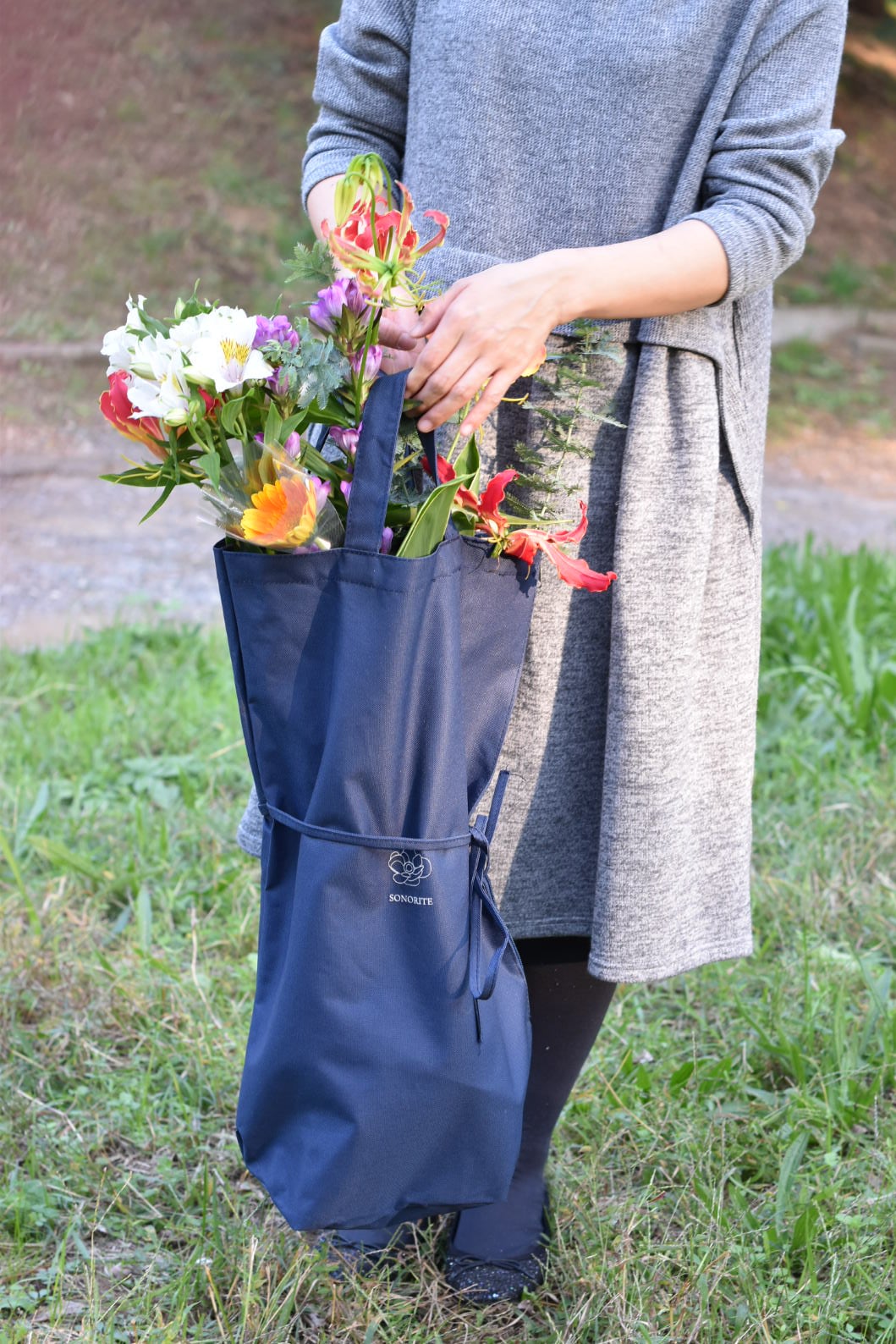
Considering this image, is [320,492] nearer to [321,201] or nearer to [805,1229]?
[321,201]

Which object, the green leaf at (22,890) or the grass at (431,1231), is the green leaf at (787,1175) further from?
the green leaf at (22,890)

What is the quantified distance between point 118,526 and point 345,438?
4131mm

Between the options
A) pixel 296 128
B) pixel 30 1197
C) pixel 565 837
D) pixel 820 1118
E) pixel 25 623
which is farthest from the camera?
pixel 296 128

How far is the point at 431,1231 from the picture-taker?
174 cm

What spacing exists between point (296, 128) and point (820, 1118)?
8.52 meters

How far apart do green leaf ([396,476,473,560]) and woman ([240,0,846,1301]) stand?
98mm

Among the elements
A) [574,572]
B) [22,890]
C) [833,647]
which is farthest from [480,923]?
[833,647]

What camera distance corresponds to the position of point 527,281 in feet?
4.07

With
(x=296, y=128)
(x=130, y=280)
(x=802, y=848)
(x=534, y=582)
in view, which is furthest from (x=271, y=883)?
(x=296, y=128)

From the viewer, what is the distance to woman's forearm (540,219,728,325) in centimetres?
128

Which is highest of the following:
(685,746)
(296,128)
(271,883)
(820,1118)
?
(296,128)

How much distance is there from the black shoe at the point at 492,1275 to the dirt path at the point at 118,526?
2.65 meters

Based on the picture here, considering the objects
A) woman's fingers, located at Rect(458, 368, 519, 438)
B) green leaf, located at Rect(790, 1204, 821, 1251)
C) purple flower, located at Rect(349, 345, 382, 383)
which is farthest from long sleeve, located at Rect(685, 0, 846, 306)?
green leaf, located at Rect(790, 1204, 821, 1251)

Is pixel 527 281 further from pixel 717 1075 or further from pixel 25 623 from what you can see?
pixel 25 623
